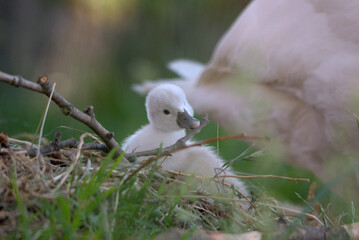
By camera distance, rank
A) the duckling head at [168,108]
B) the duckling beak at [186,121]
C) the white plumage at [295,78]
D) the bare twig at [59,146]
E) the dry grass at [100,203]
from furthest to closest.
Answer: the white plumage at [295,78] < the duckling head at [168,108] < the duckling beak at [186,121] < the bare twig at [59,146] < the dry grass at [100,203]

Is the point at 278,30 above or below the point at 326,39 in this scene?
above

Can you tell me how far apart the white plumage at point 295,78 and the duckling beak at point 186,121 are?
0.92 feet

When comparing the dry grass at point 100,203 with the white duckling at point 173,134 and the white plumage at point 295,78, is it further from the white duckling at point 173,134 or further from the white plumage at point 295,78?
the white plumage at point 295,78

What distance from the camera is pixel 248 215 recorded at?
4.17 ft

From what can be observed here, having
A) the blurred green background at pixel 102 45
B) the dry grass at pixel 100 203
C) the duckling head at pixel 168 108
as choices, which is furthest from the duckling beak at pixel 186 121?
the blurred green background at pixel 102 45

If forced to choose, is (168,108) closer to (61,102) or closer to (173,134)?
(173,134)

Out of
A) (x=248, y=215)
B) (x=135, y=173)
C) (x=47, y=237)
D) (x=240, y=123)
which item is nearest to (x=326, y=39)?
(x=240, y=123)

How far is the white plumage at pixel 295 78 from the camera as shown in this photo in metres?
1.97

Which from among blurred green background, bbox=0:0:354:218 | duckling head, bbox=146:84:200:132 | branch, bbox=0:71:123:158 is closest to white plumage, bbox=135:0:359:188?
duckling head, bbox=146:84:200:132

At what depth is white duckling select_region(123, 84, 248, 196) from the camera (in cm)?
156

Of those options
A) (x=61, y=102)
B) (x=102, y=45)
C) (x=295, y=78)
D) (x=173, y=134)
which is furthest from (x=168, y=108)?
(x=102, y=45)

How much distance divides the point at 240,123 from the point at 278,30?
50 centimetres

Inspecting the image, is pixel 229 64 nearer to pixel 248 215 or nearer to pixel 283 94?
pixel 283 94

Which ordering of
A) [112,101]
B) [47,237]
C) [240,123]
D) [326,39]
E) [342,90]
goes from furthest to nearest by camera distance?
[112,101] → [240,123] → [326,39] → [342,90] → [47,237]
